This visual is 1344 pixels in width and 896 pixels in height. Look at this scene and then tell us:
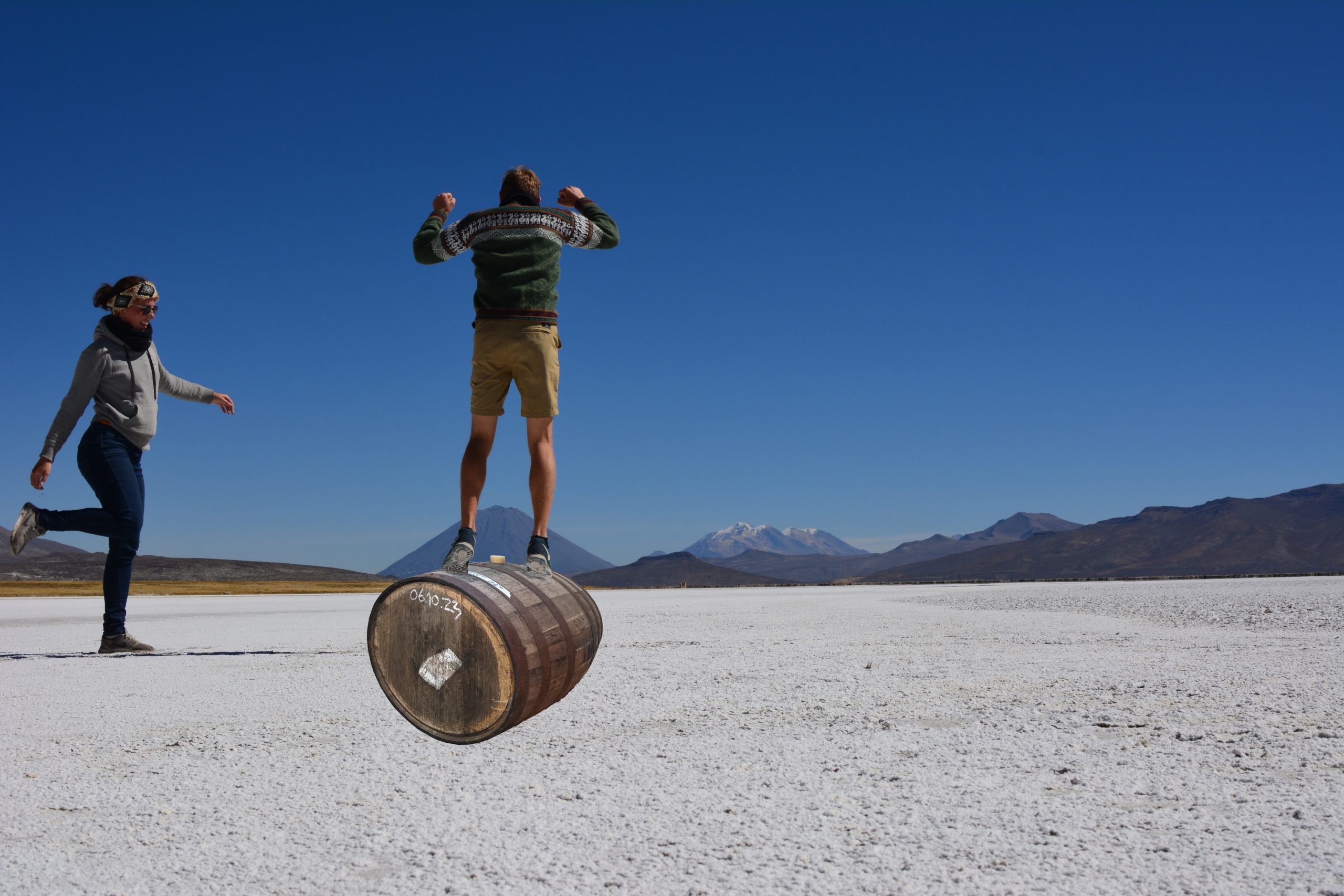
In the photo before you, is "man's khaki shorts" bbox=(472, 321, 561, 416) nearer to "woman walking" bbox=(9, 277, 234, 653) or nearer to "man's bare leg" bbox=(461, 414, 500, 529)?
"man's bare leg" bbox=(461, 414, 500, 529)

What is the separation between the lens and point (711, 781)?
2.97m

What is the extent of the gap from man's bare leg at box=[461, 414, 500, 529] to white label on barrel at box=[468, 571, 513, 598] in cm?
37

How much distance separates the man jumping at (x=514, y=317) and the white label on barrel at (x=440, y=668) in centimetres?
32

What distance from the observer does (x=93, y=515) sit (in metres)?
5.85

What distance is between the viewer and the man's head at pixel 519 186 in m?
3.47

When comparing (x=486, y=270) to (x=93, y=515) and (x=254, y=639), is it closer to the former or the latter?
(x=93, y=515)

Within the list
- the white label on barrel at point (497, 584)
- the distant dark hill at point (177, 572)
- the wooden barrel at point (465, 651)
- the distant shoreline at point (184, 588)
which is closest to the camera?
the wooden barrel at point (465, 651)

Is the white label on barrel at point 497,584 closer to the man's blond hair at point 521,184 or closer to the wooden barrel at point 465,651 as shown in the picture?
the wooden barrel at point 465,651

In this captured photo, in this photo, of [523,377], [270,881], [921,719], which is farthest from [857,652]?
[270,881]

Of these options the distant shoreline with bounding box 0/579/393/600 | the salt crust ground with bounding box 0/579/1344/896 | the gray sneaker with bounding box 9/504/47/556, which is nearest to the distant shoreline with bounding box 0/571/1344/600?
the distant shoreline with bounding box 0/579/393/600

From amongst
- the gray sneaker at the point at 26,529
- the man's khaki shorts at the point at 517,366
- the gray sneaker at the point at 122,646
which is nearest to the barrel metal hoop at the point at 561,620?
the man's khaki shorts at the point at 517,366

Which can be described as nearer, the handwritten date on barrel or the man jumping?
the handwritten date on barrel

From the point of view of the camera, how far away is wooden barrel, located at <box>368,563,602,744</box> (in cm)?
290

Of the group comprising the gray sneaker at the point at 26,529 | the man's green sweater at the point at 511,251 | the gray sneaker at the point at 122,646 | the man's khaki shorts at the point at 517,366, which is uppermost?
the man's green sweater at the point at 511,251
